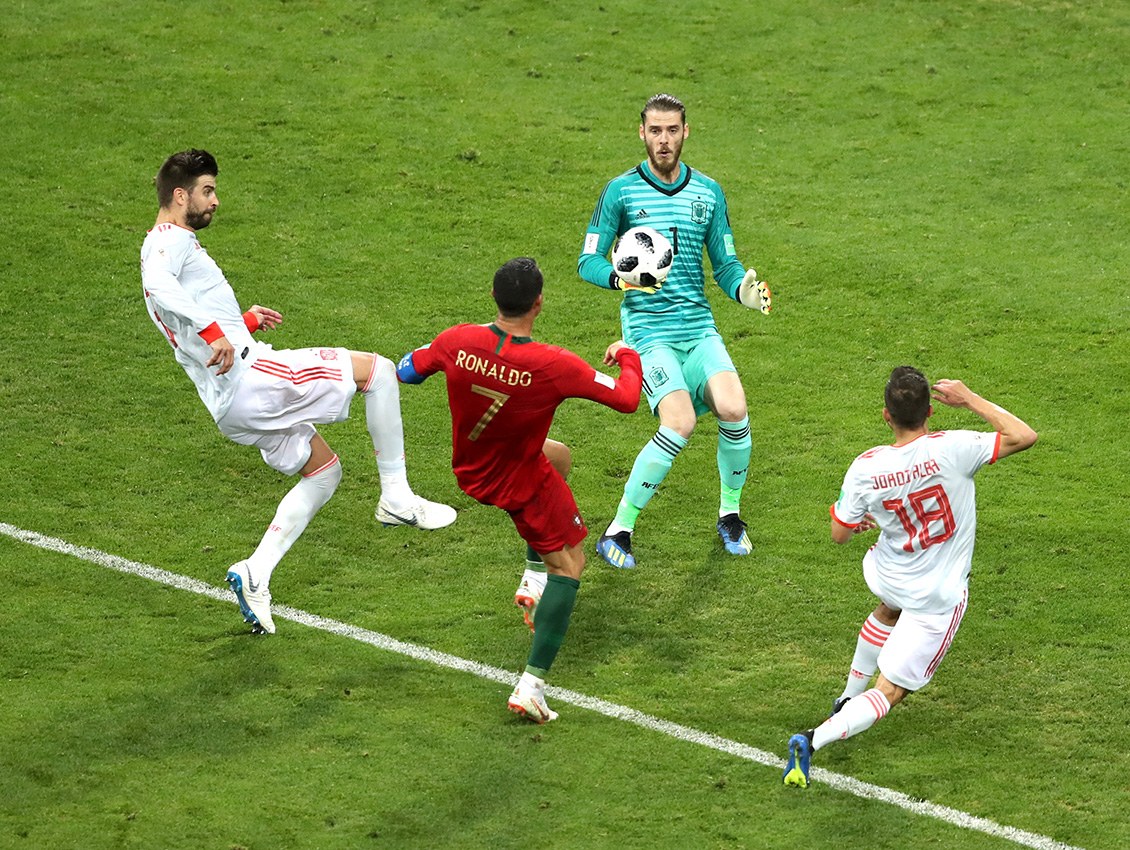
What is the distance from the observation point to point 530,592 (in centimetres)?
750

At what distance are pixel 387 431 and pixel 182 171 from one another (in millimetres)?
1641

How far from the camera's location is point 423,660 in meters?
7.52

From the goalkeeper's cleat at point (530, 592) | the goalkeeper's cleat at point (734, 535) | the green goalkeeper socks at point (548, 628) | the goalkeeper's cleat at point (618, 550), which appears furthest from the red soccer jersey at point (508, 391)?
the goalkeeper's cleat at point (734, 535)

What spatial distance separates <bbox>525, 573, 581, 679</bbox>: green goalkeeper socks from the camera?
22.4 feet

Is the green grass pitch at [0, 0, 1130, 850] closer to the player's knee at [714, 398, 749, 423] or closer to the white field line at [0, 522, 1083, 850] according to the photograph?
the white field line at [0, 522, 1083, 850]

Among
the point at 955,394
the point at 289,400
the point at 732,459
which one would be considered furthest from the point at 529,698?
the point at 732,459

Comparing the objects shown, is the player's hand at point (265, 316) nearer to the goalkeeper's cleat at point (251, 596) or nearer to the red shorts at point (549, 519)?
the goalkeeper's cleat at point (251, 596)

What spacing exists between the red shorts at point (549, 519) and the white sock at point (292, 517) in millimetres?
1282

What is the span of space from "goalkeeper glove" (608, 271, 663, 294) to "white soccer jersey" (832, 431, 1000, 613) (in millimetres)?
2162

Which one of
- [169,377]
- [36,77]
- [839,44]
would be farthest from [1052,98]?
[36,77]

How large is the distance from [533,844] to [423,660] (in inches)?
66.0

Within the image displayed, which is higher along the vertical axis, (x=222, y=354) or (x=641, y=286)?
(x=641, y=286)

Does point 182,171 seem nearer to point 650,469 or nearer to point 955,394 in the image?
point 650,469

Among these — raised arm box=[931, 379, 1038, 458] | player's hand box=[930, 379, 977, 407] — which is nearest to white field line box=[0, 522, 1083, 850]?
raised arm box=[931, 379, 1038, 458]
